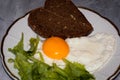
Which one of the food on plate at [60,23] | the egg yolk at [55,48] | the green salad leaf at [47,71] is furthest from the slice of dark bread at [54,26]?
the green salad leaf at [47,71]

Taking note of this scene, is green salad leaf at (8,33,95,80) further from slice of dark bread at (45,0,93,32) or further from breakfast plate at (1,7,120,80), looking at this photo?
slice of dark bread at (45,0,93,32)

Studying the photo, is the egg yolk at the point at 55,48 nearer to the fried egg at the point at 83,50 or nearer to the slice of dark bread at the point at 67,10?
the fried egg at the point at 83,50

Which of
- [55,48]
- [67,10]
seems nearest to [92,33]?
[67,10]

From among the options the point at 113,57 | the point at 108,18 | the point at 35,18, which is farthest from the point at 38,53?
the point at 108,18

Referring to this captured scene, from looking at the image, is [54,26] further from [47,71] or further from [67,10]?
[47,71]

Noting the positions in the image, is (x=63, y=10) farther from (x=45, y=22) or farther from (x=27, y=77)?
(x=27, y=77)
